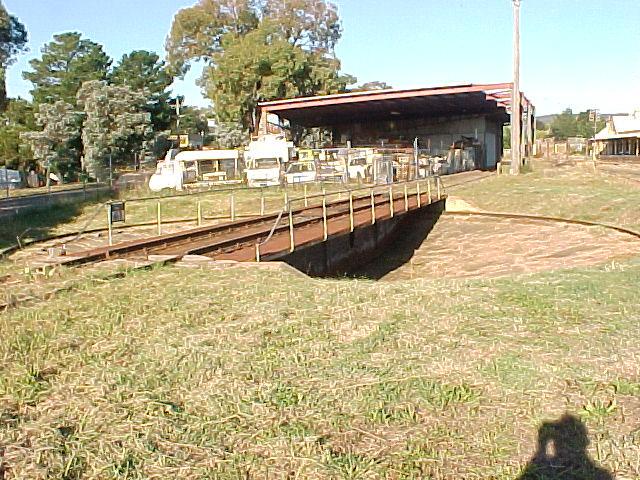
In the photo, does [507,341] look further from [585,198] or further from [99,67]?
[99,67]

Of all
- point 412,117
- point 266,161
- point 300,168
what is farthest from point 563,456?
point 412,117

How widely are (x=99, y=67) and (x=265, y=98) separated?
2449 centimetres

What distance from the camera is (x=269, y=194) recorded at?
101 ft

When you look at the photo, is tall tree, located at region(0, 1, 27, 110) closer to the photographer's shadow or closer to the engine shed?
the engine shed

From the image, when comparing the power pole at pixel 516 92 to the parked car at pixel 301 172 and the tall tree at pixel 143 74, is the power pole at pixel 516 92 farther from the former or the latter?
the tall tree at pixel 143 74

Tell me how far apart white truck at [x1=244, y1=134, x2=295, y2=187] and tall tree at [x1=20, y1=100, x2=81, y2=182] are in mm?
28346

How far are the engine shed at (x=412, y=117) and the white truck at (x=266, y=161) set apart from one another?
375 centimetres

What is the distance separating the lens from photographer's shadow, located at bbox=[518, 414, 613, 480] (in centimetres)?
425

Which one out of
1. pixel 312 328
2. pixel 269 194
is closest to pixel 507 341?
pixel 312 328

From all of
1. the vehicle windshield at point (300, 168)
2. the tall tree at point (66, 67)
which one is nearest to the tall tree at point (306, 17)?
the tall tree at point (66, 67)

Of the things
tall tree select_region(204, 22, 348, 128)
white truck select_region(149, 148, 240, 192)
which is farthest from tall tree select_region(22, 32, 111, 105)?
white truck select_region(149, 148, 240, 192)

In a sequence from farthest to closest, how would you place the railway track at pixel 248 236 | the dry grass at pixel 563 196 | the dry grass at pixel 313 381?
the dry grass at pixel 563 196
the railway track at pixel 248 236
the dry grass at pixel 313 381

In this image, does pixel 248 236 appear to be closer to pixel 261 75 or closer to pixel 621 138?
pixel 261 75

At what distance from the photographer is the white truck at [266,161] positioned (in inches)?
1430
